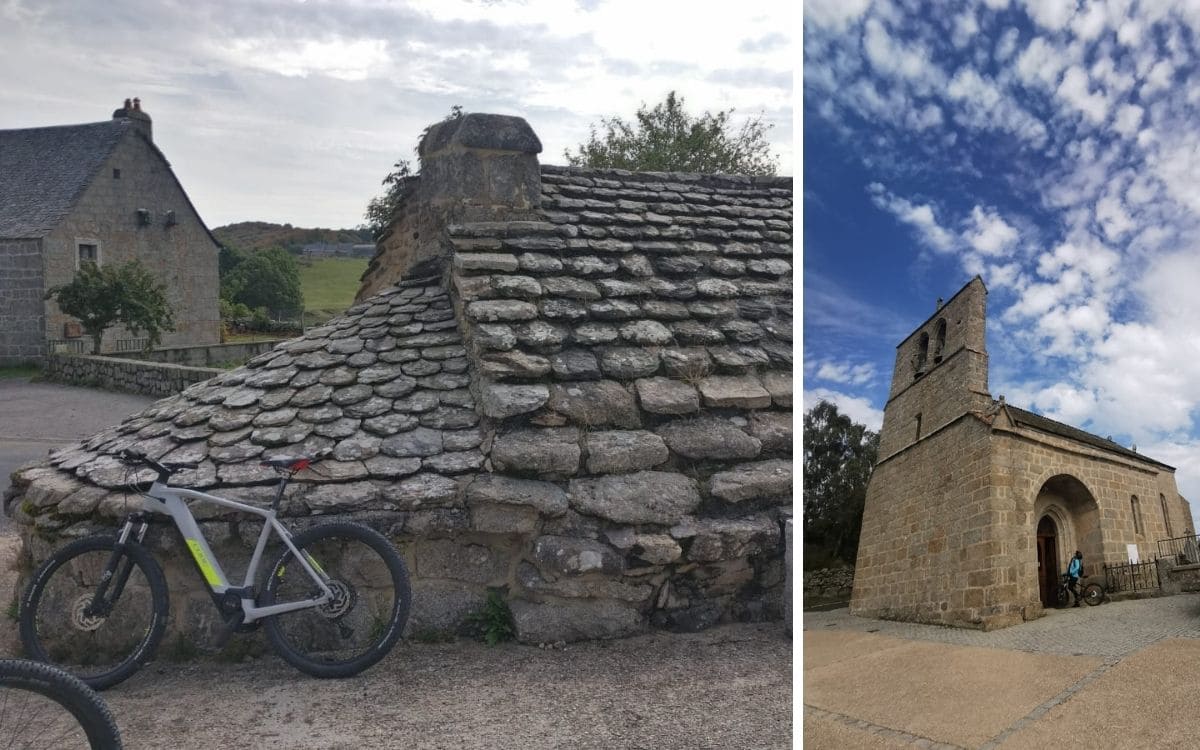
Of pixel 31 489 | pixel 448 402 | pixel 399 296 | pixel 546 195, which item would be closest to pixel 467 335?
pixel 448 402

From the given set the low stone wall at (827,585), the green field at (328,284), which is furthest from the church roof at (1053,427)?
the green field at (328,284)

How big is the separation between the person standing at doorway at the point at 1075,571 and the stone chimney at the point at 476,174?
134 inches

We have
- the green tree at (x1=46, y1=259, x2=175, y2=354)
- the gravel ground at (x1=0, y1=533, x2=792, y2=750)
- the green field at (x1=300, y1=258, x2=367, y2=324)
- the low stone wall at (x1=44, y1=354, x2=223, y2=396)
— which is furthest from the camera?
the green field at (x1=300, y1=258, x2=367, y2=324)

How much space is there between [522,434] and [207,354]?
4.12m

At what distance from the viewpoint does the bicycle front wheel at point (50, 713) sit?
1687 mm

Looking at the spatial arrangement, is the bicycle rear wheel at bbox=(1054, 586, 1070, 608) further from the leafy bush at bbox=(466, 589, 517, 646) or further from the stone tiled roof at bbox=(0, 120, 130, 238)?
the stone tiled roof at bbox=(0, 120, 130, 238)

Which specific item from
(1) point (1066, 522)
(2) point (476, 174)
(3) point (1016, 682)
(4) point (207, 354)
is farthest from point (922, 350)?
(4) point (207, 354)

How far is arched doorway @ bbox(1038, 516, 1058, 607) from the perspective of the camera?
1.48m

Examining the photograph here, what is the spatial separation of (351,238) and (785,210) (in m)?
3.63

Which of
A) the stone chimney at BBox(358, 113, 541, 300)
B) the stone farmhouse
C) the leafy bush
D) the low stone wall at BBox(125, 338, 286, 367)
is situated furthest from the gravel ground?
the low stone wall at BBox(125, 338, 286, 367)

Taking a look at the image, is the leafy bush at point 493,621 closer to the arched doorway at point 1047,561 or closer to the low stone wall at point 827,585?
the low stone wall at point 827,585

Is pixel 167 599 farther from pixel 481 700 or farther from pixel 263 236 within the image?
pixel 263 236

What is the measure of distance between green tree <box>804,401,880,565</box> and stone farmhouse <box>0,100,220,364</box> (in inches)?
161

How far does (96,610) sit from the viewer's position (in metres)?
2.66
